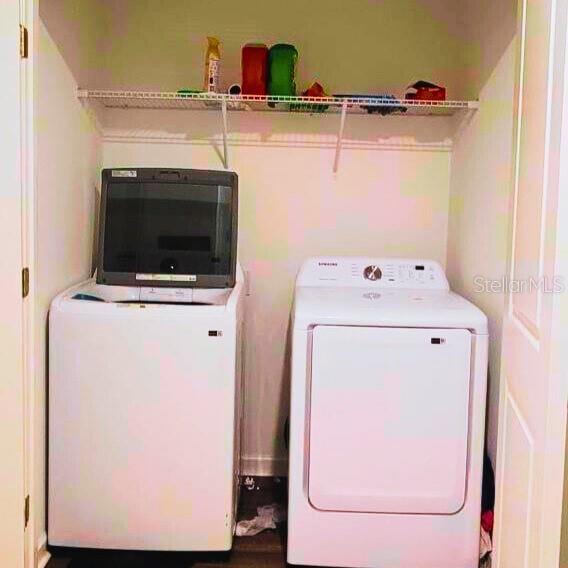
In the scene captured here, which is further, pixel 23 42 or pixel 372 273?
pixel 372 273

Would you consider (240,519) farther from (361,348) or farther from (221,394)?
(361,348)

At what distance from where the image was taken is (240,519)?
2473 millimetres

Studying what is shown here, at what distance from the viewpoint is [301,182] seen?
276cm

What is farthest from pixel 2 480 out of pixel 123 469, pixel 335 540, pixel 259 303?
pixel 259 303

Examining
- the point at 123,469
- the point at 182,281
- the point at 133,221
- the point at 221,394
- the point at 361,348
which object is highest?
the point at 133,221

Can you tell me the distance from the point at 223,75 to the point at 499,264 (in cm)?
147

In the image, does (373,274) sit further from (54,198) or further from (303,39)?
(54,198)

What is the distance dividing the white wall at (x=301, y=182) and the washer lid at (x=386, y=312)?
0.54 meters

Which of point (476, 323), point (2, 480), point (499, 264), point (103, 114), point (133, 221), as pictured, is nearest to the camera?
point (2, 480)

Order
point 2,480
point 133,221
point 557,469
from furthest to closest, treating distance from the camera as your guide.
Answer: point 133,221 → point 2,480 → point 557,469

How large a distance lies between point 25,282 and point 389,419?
1249 millimetres

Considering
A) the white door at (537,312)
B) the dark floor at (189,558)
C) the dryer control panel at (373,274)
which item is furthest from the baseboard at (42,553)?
the white door at (537,312)

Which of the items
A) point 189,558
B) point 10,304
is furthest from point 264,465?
point 10,304

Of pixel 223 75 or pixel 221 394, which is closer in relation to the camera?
pixel 221 394
